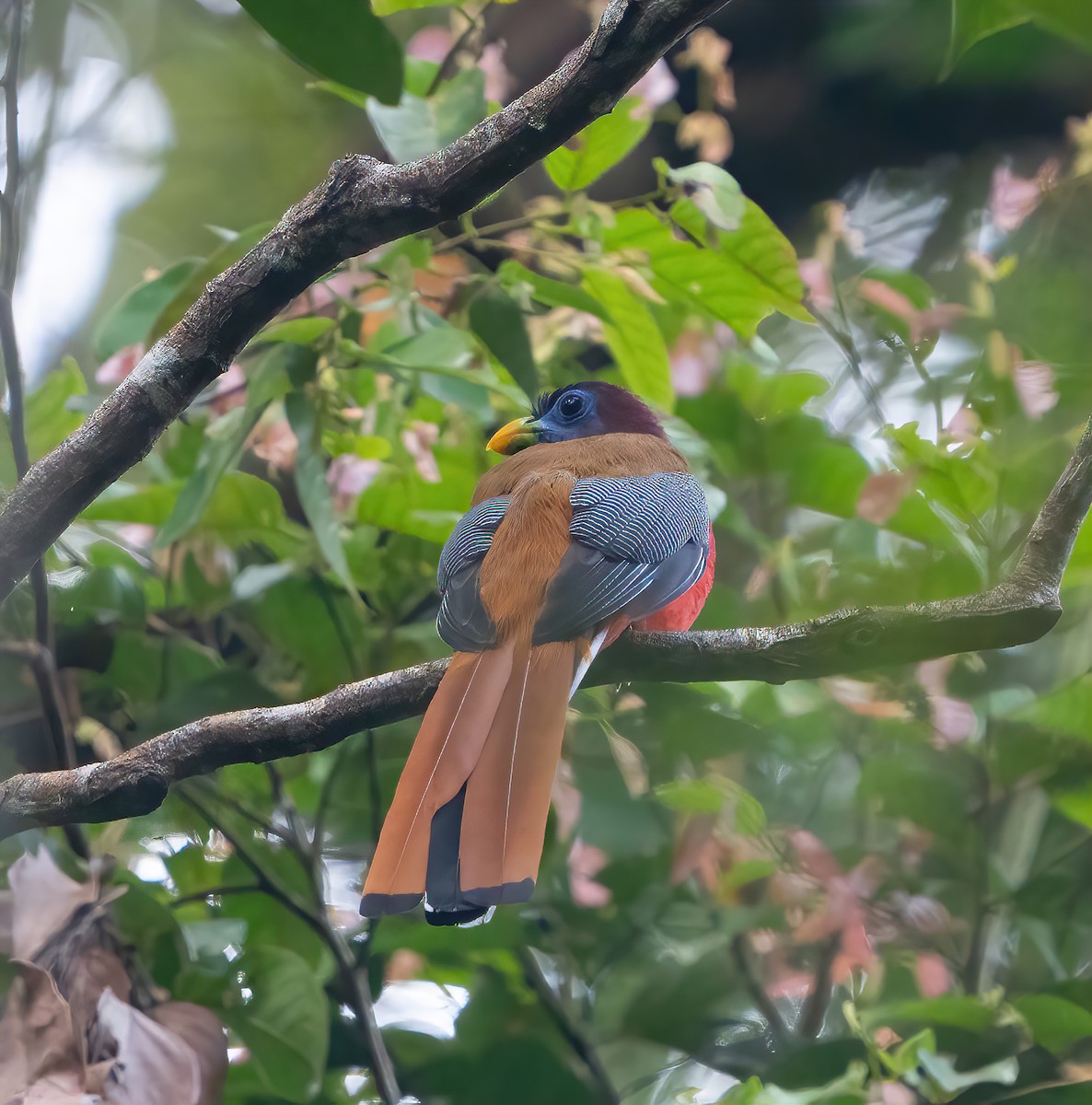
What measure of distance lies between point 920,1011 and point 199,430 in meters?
1.33

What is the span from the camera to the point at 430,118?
156 cm

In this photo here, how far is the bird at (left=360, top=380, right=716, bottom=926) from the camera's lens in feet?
3.91

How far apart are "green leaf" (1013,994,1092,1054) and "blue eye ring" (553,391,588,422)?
1120mm

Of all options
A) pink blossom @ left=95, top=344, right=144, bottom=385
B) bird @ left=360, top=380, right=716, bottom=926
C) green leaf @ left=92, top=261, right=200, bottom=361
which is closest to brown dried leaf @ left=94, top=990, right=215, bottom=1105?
bird @ left=360, top=380, right=716, bottom=926

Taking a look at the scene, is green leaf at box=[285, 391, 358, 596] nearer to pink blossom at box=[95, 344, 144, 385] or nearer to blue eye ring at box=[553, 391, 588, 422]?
pink blossom at box=[95, 344, 144, 385]

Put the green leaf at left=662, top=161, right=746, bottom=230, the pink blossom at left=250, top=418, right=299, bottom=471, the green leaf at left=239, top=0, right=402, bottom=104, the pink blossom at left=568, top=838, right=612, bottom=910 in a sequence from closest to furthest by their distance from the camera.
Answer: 1. the green leaf at left=239, top=0, right=402, bottom=104
2. the green leaf at left=662, top=161, right=746, bottom=230
3. the pink blossom at left=568, top=838, right=612, bottom=910
4. the pink blossom at left=250, top=418, right=299, bottom=471

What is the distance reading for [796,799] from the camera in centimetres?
203

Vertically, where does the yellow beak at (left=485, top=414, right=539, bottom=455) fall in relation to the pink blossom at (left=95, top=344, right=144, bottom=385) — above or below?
below

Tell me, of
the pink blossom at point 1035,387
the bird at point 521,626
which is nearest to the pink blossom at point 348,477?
the bird at point 521,626

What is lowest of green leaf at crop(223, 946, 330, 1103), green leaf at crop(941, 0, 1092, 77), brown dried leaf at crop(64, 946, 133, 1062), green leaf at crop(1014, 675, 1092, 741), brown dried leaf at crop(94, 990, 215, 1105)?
green leaf at crop(1014, 675, 1092, 741)

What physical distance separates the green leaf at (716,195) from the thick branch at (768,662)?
603 millimetres

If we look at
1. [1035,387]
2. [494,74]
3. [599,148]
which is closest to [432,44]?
[494,74]

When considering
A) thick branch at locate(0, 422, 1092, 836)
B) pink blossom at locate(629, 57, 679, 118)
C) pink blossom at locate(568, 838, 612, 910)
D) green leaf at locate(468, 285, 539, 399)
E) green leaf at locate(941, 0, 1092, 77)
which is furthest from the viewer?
pink blossom at locate(629, 57, 679, 118)

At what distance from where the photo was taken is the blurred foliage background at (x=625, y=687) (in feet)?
5.24
